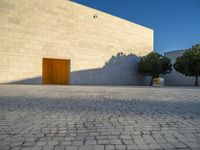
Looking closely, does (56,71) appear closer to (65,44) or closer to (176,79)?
(65,44)

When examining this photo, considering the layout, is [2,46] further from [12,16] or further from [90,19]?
[90,19]

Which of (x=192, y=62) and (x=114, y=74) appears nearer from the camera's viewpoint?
(x=192, y=62)

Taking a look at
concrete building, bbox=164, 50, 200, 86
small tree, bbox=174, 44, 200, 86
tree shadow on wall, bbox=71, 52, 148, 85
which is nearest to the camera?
tree shadow on wall, bbox=71, 52, 148, 85

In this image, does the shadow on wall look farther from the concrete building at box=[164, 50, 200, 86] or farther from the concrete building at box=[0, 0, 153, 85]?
the concrete building at box=[164, 50, 200, 86]

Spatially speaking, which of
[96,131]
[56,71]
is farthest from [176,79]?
[96,131]

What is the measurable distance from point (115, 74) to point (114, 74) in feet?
0.53

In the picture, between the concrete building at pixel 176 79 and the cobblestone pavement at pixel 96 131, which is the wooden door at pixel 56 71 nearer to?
the cobblestone pavement at pixel 96 131

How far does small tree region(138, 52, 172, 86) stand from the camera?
22.1 m

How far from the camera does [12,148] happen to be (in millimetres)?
2326

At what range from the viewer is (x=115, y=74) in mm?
21281

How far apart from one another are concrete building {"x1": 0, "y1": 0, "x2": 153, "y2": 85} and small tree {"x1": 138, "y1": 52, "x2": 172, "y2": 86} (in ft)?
3.77

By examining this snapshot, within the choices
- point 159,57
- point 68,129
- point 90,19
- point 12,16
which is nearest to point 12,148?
point 68,129

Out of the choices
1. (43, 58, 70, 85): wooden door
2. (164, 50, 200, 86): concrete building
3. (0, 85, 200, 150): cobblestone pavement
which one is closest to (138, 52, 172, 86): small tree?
(164, 50, 200, 86): concrete building

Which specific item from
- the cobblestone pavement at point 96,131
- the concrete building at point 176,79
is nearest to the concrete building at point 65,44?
the concrete building at point 176,79
